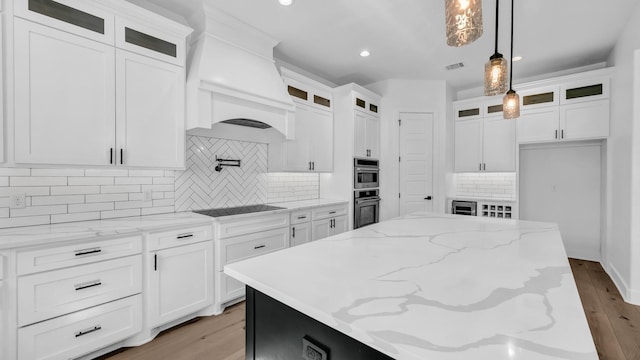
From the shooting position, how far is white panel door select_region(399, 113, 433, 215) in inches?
179

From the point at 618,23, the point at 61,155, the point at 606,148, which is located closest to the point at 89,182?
the point at 61,155

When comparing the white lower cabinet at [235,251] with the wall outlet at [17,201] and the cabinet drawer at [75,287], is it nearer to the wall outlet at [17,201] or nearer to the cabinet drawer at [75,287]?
the cabinet drawer at [75,287]

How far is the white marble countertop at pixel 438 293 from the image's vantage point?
2.01 feet

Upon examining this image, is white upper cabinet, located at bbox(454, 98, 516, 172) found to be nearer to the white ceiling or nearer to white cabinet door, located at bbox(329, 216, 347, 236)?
the white ceiling

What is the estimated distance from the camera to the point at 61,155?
1.93 m

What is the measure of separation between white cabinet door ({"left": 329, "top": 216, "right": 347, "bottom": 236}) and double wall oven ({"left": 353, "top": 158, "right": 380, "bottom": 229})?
0.16 metres

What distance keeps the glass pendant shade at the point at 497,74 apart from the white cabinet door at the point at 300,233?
2.31 metres

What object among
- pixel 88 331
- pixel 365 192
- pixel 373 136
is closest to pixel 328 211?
pixel 365 192

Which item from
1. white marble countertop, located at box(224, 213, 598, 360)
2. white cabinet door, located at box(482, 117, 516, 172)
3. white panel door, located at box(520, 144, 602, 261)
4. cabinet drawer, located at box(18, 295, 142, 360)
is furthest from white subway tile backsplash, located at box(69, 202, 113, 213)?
white panel door, located at box(520, 144, 602, 261)

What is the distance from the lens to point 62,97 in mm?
1918

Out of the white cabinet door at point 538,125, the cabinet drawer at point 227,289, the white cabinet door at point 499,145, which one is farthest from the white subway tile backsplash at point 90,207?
the white cabinet door at point 538,125

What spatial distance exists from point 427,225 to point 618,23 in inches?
124

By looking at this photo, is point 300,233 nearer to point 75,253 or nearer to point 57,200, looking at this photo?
point 75,253

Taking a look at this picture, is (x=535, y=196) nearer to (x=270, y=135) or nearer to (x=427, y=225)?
(x=427, y=225)
